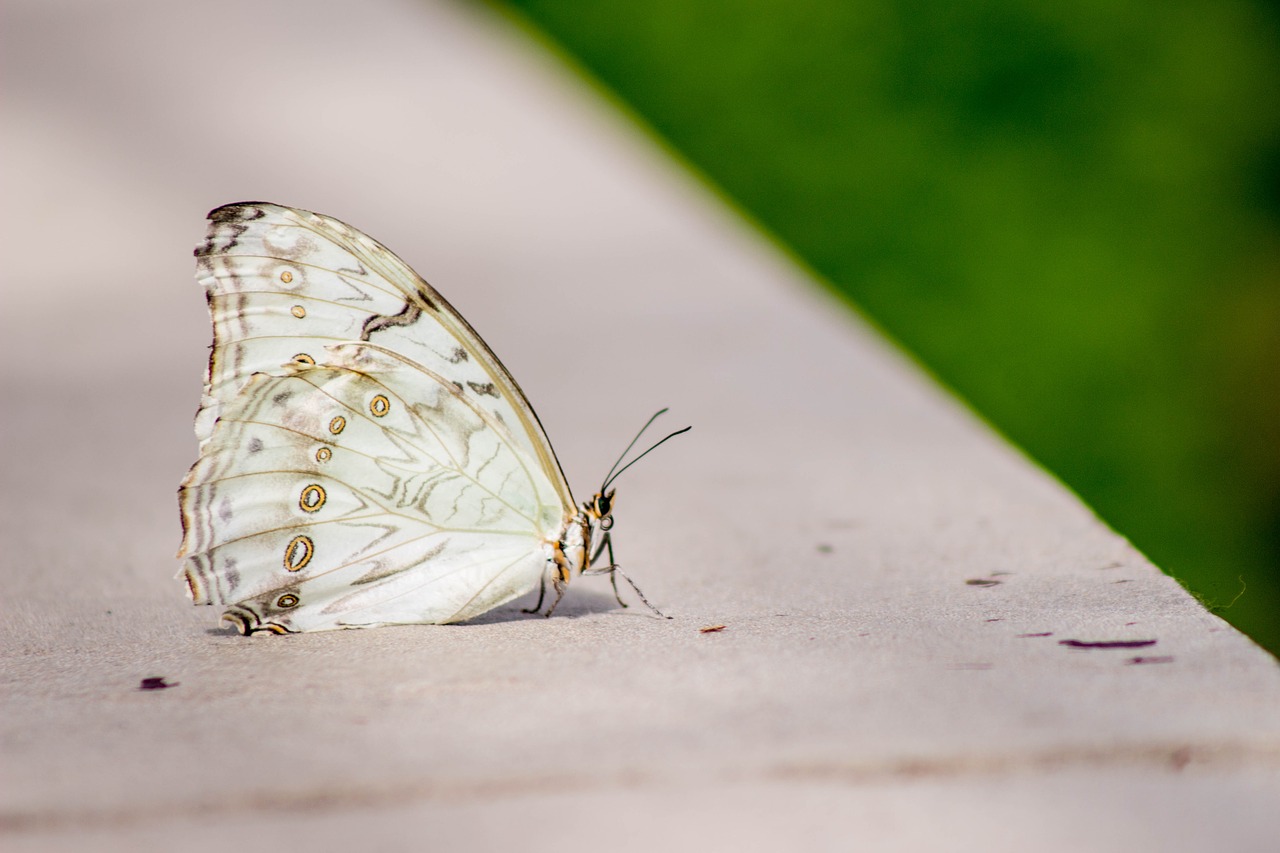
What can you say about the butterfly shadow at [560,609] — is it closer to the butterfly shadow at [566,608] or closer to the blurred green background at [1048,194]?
the butterfly shadow at [566,608]

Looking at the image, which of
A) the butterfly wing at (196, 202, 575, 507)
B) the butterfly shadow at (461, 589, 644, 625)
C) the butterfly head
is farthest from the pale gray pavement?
the butterfly wing at (196, 202, 575, 507)

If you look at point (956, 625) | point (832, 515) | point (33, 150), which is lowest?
point (956, 625)

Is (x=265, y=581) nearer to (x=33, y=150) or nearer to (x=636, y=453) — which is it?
(x=636, y=453)

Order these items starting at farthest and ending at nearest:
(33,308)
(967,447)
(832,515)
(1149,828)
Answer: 1. (33,308)
2. (967,447)
3. (832,515)
4. (1149,828)

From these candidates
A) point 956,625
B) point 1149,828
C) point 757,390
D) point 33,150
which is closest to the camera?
point 1149,828

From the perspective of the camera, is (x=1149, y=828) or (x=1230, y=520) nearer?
(x=1149, y=828)

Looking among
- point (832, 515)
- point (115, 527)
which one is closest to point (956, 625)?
point (832, 515)
